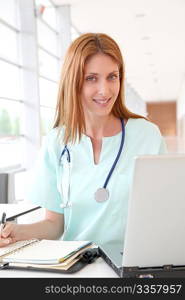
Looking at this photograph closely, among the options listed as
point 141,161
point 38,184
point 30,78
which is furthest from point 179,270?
point 30,78

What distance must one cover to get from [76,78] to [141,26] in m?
7.02

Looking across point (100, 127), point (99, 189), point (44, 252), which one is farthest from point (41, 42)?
point (44, 252)

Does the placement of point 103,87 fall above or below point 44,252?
above

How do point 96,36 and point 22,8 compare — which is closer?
point 96,36

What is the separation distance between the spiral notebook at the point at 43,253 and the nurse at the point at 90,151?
0.12 metres

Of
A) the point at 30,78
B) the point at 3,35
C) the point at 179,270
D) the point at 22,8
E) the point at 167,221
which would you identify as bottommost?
the point at 179,270

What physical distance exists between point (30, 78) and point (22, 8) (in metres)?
0.90

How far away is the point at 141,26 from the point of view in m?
8.22

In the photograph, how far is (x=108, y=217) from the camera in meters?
1.56

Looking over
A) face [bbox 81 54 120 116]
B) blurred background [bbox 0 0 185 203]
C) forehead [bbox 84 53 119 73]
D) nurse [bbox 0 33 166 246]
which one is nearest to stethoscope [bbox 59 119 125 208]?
nurse [bbox 0 33 166 246]

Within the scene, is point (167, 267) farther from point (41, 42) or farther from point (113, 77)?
point (41, 42)

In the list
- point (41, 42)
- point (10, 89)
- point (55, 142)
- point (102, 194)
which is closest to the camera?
point (102, 194)

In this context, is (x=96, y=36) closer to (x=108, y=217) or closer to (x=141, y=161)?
(x=108, y=217)

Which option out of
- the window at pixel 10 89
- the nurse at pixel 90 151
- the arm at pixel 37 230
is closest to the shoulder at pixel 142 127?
the nurse at pixel 90 151
